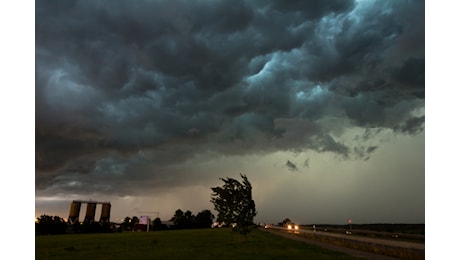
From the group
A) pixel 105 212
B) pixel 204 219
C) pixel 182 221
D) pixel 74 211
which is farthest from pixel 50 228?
pixel 204 219

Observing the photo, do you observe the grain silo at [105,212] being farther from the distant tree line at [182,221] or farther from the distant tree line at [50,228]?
the distant tree line at [50,228]

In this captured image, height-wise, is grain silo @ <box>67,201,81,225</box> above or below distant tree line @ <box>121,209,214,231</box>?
above

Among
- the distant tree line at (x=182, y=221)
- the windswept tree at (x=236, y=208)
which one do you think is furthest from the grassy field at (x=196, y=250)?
the distant tree line at (x=182, y=221)

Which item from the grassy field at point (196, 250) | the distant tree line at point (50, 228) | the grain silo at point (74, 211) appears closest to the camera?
the grassy field at point (196, 250)

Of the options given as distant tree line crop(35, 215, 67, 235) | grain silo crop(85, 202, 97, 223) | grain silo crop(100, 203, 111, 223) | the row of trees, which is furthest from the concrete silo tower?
distant tree line crop(35, 215, 67, 235)

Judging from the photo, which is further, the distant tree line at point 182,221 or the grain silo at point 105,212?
the grain silo at point 105,212

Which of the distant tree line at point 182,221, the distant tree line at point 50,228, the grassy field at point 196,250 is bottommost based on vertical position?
the distant tree line at point 182,221

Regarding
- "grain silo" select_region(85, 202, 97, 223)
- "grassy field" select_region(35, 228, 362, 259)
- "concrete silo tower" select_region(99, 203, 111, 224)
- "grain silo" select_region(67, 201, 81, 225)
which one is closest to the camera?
"grassy field" select_region(35, 228, 362, 259)

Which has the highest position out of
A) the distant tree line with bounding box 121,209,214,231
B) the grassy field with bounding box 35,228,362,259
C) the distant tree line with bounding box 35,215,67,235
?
the grassy field with bounding box 35,228,362,259

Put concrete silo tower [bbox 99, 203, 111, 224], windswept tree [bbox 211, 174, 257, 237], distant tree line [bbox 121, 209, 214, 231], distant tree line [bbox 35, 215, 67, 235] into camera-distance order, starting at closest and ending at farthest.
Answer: windswept tree [bbox 211, 174, 257, 237] < distant tree line [bbox 35, 215, 67, 235] < distant tree line [bbox 121, 209, 214, 231] < concrete silo tower [bbox 99, 203, 111, 224]

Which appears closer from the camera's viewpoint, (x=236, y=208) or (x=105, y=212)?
(x=236, y=208)

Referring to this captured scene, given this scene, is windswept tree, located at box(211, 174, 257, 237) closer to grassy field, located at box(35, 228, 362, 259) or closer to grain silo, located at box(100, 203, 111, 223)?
grassy field, located at box(35, 228, 362, 259)

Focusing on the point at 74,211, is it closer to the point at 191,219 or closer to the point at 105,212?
the point at 105,212
